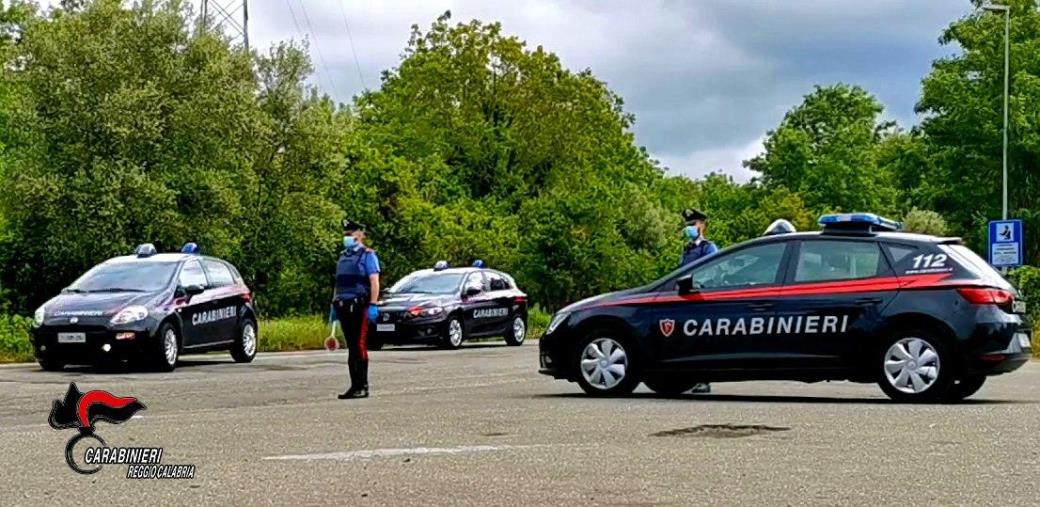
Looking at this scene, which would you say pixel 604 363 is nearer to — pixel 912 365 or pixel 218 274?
pixel 912 365

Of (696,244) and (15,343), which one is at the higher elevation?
(696,244)

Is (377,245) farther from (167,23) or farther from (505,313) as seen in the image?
(505,313)

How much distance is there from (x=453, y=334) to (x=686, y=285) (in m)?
15.0

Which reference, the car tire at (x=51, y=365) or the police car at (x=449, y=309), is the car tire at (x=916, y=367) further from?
the police car at (x=449, y=309)

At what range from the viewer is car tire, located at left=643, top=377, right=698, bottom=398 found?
14.6 metres

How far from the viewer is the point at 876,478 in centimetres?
826

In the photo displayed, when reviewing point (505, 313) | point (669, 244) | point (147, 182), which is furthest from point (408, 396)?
point (669, 244)

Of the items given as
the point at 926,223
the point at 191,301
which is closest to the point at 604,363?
the point at 191,301

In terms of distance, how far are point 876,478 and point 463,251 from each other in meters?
42.5

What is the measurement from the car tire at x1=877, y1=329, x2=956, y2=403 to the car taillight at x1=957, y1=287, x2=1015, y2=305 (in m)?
0.43

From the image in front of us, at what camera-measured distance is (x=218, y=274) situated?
21.8 m

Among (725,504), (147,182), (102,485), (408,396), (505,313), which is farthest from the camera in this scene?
(147,182)

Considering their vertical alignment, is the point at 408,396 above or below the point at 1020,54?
below
